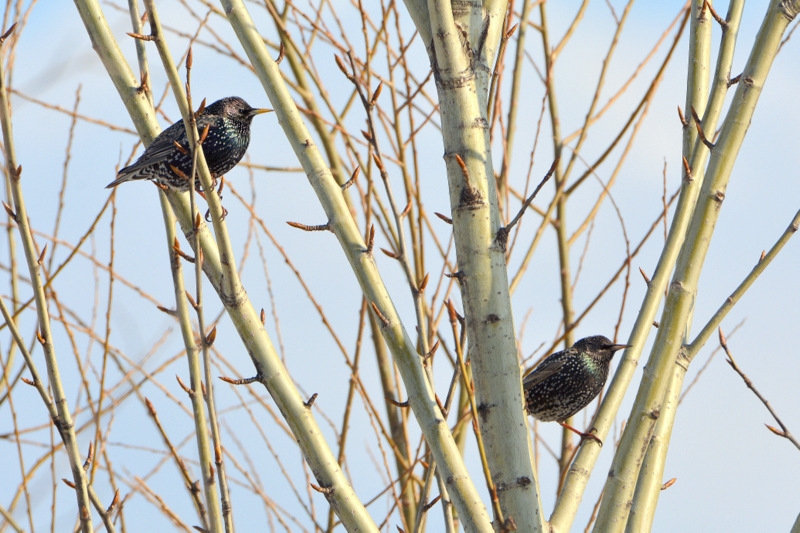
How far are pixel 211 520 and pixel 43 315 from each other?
0.75 metres

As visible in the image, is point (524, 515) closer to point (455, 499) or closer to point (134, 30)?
point (455, 499)

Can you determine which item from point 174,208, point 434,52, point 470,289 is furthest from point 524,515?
point 174,208

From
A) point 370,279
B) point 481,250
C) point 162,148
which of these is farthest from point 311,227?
point 162,148

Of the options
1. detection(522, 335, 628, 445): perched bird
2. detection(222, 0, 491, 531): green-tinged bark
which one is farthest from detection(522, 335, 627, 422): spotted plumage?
detection(222, 0, 491, 531): green-tinged bark

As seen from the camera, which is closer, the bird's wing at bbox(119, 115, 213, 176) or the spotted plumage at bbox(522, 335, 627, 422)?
the bird's wing at bbox(119, 115, 213, 176)

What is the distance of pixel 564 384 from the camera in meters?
4.62

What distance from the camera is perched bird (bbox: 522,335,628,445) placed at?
4.62 metres

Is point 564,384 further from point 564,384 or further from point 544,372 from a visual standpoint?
point 544,372

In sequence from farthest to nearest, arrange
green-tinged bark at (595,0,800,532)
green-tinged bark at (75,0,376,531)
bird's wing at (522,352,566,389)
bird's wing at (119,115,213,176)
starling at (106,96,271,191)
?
1. bird's wing at (522,352,566,389)
2. starling at (106,96,271,191)
3. bird's wing at (119,115,213,176)
4. green-tinged bark at (595,0,800,532)
5. green-tinged bark at (75,0,376,531)

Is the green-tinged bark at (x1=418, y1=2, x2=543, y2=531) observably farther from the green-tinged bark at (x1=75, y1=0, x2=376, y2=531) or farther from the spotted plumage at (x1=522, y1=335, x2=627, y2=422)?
the spotted plumage at (x1=522, y1=335, x2=627, y2=422)

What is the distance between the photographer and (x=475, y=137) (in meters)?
2.11

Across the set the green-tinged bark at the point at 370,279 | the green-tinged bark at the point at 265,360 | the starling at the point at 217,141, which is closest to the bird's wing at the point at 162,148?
the starling at the point at 217,141

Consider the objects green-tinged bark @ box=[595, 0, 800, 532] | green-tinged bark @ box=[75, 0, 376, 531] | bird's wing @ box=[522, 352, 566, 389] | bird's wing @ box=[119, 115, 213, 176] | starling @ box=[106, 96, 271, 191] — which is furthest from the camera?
bird's wing @ box=[522, 352, 566, 389]

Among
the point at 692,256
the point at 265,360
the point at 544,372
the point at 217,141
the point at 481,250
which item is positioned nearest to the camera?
the point at 481,250
